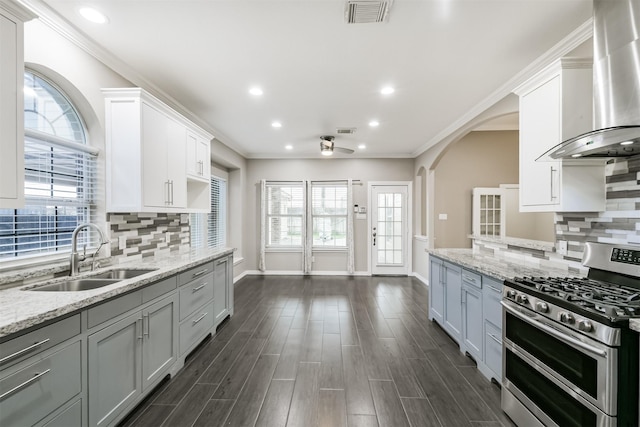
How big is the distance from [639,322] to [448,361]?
5.63 ft

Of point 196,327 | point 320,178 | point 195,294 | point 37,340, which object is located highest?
point 320,178

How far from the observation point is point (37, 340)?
1208 mm

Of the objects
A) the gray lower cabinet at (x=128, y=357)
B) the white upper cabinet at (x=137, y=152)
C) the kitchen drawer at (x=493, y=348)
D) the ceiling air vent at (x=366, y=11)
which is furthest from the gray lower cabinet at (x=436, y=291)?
the white upper cabinet at (x=137, y=152)

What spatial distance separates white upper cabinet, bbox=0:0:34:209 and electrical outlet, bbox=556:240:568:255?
3.79 meters

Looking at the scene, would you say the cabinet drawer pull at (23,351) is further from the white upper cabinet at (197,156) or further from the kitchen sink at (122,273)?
the white upper cabinet at (197,156)

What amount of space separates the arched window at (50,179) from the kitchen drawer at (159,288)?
0.80 meters

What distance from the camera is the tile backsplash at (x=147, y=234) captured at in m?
2.53

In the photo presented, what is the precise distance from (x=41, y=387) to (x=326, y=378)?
6.00 ft

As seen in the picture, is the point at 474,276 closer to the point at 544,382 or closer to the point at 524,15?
the point at 544,382

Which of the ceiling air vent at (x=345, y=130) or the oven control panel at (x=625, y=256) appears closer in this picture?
the oven control panel at (x=625, y=256)

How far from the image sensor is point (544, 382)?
5.19 ft

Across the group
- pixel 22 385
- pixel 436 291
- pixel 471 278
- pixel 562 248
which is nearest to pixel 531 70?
pixel 562 248

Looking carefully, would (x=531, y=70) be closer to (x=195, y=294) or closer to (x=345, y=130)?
(x=345, y=130)

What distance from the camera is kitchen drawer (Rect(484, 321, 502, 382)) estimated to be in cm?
216
